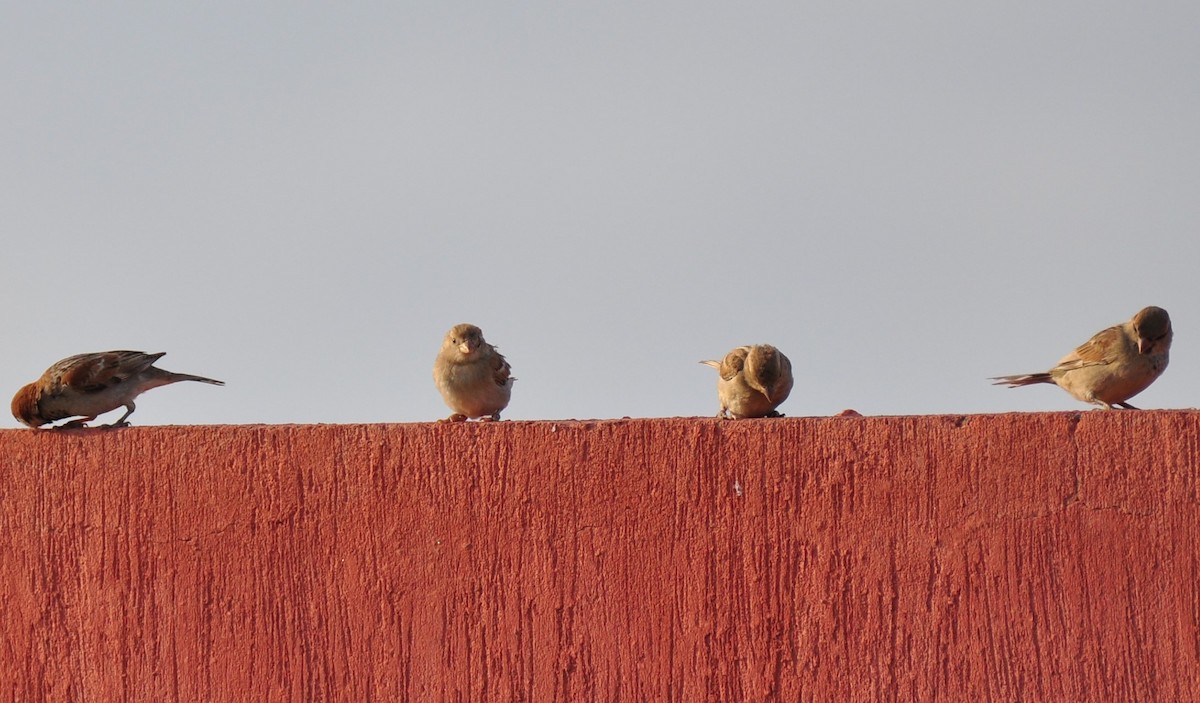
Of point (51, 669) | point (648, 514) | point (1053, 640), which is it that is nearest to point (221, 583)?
point (51, 669)

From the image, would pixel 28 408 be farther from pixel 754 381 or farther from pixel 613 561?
pixel 754 381

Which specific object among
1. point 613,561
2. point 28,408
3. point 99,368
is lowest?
point 613,561

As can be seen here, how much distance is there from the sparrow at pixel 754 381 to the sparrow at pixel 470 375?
3.99 feet

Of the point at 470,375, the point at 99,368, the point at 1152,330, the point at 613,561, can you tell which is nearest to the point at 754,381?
the point at 470,375

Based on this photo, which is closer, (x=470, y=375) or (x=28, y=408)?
(x=28, y=408)

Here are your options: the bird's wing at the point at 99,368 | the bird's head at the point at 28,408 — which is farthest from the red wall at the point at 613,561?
the bird's wing at the point at 99,368

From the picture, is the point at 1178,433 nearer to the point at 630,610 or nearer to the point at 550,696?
the point at 630,610

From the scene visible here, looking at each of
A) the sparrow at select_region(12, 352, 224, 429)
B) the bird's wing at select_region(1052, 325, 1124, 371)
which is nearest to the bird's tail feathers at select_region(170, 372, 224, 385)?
the sparrow at select_region(12, 352, 224, 429)

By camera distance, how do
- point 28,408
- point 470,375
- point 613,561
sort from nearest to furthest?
1. point 613,561
2. point 28,408
3. point 470,375

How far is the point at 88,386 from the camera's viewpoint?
6.77 m

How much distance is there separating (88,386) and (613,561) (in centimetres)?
321

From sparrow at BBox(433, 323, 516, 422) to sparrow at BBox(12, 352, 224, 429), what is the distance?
1.20 metres

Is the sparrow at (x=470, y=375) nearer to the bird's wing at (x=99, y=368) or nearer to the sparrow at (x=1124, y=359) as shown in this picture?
the bird's wing at (x=99, y=368)

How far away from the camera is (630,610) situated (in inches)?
191
